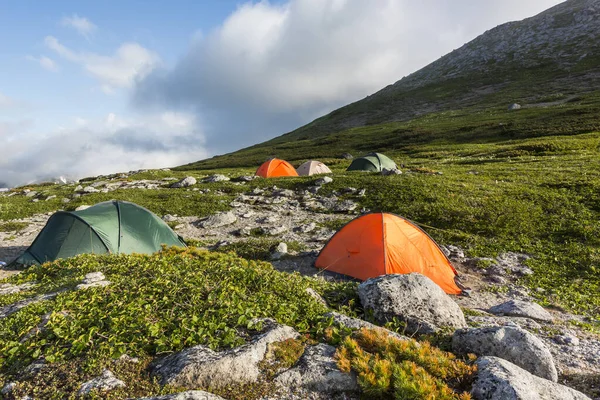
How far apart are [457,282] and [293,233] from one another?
1000cm

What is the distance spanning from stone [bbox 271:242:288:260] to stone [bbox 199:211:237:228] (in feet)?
22.8

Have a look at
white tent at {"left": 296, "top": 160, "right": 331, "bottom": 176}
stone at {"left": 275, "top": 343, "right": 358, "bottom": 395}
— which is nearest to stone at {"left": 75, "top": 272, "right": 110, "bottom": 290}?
stone at {"left": 275, "top": 343, "right": 358, "bottom": 395}

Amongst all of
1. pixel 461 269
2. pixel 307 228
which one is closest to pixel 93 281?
pixel 307 228

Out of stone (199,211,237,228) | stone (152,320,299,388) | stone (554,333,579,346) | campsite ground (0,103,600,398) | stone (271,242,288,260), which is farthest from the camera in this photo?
stone (199,211,237,228)

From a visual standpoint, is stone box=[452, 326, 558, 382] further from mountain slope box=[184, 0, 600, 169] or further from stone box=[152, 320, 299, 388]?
mountain slope box=[184, 0, 600, 169]

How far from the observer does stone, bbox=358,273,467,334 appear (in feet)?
26.5

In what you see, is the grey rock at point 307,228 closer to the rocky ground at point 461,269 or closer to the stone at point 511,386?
the rocky ground at point 461,269

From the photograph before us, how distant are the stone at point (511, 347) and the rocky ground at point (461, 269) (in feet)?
0.06

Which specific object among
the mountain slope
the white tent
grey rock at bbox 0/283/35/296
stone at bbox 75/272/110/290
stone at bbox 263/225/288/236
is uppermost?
the mountain slope

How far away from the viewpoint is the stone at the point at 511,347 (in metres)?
6.58

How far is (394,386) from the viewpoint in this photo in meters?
5.21

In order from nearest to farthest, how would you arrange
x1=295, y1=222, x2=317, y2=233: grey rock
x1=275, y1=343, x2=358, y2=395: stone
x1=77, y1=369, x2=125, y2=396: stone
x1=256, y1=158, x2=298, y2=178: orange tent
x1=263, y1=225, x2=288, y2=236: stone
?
x1=77, y1=369, x2=125, y2=396: stone, x1=275, y1=343, x2=358, y2=395: stone, x1=263, y1=225, x2=288, y2=236: stone, x1=295, y1=222, x2=317, y2=233: grey rock, x1=256, y1=158, x2=298, y2=178: orange tent

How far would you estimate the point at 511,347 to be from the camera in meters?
6.76

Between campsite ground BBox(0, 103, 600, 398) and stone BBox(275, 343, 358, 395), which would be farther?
campsite ground BBox(0, 103, 600, 398)
